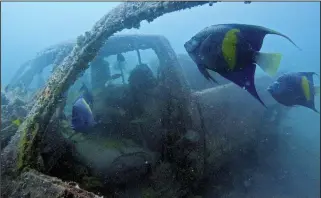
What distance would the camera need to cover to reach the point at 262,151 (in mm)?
5625

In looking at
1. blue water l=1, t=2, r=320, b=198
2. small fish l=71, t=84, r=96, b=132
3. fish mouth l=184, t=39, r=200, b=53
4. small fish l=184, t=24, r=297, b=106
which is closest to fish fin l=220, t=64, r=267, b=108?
small fish l=184, t=24, r=297, b=106

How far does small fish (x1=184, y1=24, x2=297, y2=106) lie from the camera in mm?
1858

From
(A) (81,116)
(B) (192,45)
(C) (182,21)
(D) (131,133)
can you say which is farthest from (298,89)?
(C) (182,21)

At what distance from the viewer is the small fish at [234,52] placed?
1858 mm

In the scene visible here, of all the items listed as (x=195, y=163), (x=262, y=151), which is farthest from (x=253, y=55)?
(x=262, y=151)

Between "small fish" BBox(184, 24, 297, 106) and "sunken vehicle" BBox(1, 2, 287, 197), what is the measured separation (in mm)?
674

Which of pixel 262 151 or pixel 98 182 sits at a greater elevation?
pixel 98 182

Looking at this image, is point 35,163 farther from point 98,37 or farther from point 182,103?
point 182,103

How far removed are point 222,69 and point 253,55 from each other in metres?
0.21

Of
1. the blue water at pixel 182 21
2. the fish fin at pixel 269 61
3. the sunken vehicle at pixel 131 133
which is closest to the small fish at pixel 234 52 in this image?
the fish fin at pixel 269 61

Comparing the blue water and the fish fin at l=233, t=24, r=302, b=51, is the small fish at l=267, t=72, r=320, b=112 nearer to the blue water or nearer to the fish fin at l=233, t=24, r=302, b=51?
the fish fin at l=233, t=24, r=302, b=51

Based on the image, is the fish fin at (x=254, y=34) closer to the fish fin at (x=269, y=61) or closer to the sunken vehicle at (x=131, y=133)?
the fish fin at (x=269, y=61)

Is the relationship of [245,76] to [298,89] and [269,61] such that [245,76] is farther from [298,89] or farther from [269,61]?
[298,89]

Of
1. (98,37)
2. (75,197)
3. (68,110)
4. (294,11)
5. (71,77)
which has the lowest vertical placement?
(294,11)
